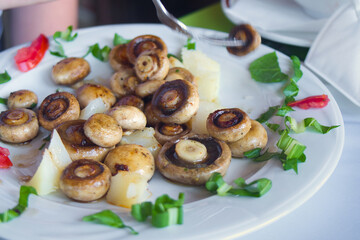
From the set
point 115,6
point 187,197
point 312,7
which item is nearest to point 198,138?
point 187,197

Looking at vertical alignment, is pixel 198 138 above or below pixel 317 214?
above

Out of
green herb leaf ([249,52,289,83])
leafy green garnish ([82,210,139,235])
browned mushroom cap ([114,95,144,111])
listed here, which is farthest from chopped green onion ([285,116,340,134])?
leafy green garnish ([82,210,139,235])

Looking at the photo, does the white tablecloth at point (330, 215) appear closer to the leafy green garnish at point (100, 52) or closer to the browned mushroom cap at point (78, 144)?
the browned mushroom cap at point (78, 144)

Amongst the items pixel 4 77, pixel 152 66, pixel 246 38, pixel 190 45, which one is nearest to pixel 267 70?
pixel 246 38

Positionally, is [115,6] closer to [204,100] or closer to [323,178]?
[204,100]

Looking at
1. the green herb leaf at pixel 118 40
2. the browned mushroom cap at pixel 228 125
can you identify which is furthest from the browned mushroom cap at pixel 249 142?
the green herb leaf at pixel 118 40

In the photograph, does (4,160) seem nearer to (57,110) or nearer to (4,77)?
(57,110)
